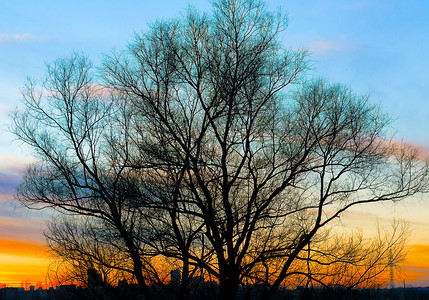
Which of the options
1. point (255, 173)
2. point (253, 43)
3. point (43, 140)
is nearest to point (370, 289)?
point (255, 173)

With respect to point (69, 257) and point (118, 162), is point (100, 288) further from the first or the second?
point (118, 162)

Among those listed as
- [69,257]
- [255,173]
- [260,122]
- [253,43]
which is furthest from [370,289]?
[69,257]

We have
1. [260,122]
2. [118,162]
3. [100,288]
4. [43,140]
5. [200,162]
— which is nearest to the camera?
[200,162]

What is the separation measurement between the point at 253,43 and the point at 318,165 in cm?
464

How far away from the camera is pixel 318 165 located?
16672 millimetres

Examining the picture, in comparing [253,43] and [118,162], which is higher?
[253,43]

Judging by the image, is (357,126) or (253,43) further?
(357,126)

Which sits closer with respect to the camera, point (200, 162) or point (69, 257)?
point (200, 162)

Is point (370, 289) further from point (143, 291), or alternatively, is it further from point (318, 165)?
point (143, 291)

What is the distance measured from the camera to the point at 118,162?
1642 cm

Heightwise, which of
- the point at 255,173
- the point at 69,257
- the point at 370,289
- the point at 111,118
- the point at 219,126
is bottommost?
the point at 370,289

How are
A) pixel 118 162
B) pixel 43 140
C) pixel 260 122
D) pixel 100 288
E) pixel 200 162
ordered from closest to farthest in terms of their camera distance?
pixel 200 162, pixel 260 122, pixel 118 162, pixel 43 140, pixel 100 288

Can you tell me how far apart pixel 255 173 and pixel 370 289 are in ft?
18.8

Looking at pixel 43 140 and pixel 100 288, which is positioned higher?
pixel 43 140
